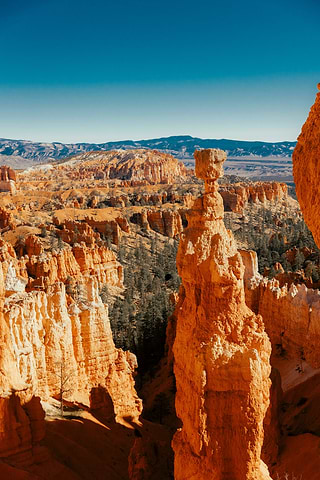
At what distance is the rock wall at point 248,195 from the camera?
85.7 metres

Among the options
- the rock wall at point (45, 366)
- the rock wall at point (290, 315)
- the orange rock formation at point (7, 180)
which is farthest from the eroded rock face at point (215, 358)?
the orange rock formation at point (7, 180)

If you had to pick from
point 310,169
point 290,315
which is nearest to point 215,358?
point 310,169

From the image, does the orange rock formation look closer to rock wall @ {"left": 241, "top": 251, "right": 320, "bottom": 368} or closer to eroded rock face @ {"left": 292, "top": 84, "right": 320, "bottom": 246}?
rock wall @ {"left": 241, "top": 251, "right": 320, "bottom": 368}

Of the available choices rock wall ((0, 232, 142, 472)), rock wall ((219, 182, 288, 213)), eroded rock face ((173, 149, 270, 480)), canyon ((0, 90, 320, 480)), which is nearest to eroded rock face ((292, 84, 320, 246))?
canyon ((0, 90, 320, 480))

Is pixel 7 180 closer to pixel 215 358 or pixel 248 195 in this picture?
pixel 248 195

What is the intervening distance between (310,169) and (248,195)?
90.3 m

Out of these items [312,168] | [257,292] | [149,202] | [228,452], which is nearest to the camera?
[312,168]

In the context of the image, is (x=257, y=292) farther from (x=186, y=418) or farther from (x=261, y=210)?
(x=261, y=210)

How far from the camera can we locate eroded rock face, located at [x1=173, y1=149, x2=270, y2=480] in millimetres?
7863

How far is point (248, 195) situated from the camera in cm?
9431

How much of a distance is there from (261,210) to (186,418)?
278 feet

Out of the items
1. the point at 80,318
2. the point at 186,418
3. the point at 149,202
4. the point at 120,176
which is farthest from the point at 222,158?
the point at 120,176

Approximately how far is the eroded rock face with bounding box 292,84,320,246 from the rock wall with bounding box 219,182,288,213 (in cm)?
7853

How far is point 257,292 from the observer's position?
22422 mm
